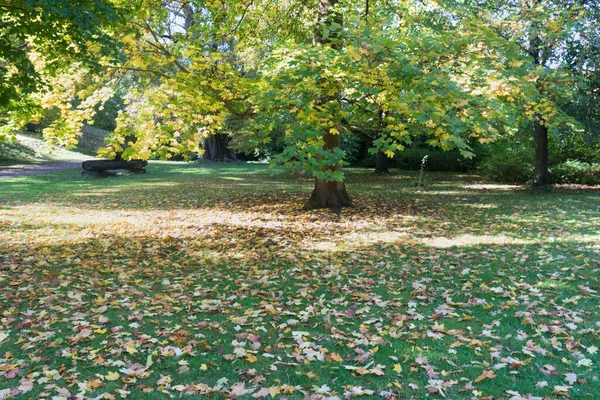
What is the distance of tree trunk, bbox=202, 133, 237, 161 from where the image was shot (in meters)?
36.2

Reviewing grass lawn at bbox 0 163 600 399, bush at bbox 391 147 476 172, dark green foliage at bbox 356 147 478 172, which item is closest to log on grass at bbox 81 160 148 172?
grass lawn at bbox 0 163 600 399

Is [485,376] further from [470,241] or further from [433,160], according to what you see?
[433,160]

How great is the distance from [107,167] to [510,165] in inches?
679

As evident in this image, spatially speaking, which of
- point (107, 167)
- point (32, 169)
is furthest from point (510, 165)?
point (32, 169)

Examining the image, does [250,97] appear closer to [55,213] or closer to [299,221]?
[299,221]

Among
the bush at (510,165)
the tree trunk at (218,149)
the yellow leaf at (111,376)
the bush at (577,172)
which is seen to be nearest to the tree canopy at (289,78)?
the yellow leaf at (111,376)

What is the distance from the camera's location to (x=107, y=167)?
69.5 feet

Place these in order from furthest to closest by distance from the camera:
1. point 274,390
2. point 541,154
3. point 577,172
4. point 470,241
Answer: point 577,172
point 541,154
point 470,241
point 274,390

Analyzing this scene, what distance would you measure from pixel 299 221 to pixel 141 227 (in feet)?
10.8

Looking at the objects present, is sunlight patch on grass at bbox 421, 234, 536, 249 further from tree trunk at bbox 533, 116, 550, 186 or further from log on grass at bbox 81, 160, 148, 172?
log on grass at bbox 81, 160, 148, 172

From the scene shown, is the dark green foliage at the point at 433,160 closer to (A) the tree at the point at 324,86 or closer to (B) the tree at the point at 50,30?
(A) the tree at the point at 324,86

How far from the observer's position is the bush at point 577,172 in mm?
17469

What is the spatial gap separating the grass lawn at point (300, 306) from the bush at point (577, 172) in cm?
737

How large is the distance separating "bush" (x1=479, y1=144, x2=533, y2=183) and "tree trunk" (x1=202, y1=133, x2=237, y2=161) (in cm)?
2048
